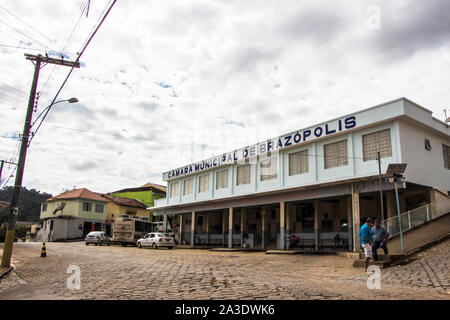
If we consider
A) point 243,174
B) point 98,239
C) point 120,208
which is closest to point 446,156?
point 243,174

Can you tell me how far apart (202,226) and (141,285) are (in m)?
33.0

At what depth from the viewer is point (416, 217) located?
58.9 ft

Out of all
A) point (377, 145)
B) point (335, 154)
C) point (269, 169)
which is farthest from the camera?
point (269, 169)

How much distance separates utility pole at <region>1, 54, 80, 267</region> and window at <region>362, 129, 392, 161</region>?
15.4m

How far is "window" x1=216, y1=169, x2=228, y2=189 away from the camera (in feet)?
105

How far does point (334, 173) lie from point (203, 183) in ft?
51.8

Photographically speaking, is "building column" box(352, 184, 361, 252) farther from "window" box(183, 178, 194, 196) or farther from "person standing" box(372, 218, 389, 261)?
"window" box(183, 178, 194, 196)

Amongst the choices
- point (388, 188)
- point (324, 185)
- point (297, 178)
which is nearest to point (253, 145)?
point (297, 178)

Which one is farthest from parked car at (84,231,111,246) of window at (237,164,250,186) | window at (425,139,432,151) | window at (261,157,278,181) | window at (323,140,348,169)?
window at (425,139,432,151)

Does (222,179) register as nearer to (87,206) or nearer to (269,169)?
(269,169)

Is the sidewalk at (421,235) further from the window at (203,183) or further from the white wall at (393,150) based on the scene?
the window at (203,183)
